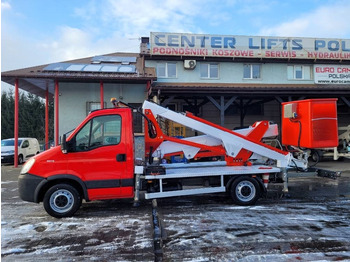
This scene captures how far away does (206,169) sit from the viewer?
262 inches

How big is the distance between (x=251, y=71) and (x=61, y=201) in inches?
589

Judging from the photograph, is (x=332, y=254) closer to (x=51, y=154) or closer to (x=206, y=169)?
(x=206, y=169)

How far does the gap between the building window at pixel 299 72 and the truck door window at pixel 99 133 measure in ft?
49.6

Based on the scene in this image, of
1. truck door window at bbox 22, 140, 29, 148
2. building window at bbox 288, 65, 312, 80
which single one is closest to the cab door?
truck door window at bbox 22, 140, 29, 148

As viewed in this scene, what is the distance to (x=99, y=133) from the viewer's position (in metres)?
5.83

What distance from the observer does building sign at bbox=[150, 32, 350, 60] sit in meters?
17.0

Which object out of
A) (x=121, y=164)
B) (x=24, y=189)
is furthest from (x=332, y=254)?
(x=24, y=189)

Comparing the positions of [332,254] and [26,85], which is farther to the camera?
[26,85]

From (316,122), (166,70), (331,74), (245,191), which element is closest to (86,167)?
(245,191)

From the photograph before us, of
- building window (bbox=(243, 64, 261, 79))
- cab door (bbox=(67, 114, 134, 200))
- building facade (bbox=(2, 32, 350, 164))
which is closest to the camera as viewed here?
cab door (bbox=(67, 114, 134, 200))

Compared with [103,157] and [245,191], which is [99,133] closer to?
[103,157]

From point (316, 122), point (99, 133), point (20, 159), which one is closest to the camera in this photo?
point (99, 133)

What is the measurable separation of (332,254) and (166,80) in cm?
1405

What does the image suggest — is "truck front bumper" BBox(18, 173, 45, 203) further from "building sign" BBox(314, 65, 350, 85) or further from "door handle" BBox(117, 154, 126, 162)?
"building sign" BBox(314, 65, 350, 85)
